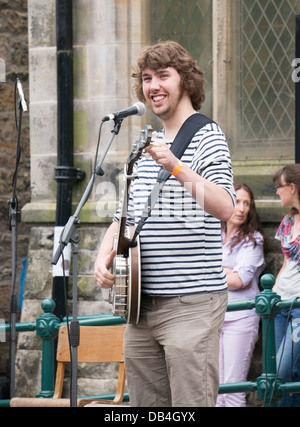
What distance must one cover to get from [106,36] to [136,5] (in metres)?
0.33

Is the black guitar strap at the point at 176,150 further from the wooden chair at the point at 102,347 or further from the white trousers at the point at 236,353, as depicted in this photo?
the white trousers at the point at 236,353

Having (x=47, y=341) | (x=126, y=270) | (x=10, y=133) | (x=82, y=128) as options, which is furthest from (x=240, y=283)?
(x=10, y=133)

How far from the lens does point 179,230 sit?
336cm

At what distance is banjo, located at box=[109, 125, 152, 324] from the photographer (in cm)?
336

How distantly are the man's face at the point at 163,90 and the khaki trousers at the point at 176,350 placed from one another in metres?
0.75

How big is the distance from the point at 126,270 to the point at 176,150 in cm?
50

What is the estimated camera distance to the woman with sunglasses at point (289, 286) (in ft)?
A: 16.8

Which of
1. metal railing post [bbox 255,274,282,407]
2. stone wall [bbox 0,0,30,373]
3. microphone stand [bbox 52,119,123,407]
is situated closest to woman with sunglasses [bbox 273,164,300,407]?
metal railing post [bbox 255,274,282,407]

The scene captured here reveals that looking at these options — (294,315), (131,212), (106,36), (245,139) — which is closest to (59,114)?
(106,36)

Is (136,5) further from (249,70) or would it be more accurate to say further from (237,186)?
(237,186)

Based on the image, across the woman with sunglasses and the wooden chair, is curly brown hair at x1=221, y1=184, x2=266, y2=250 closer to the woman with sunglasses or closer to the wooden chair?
the woman with sunglasses

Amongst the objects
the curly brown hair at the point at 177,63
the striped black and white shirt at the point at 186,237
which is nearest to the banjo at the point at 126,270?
the striped black and white shirt at the point at 186,237

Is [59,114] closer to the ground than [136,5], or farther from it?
closer to the ground

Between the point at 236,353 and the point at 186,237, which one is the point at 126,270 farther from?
the point at 236,353
